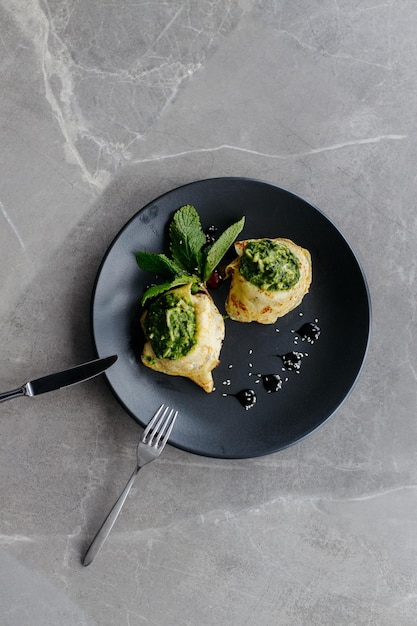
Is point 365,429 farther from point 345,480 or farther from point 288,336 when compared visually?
point 288,336

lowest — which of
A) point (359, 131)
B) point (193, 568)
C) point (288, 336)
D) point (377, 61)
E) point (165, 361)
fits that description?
point (193, 568)

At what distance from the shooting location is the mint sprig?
2.16 m

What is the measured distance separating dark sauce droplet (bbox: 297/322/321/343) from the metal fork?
1.61 ft

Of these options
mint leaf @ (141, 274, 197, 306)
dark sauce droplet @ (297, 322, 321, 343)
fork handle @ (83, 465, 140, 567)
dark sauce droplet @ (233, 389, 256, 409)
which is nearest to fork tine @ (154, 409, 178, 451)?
fork handle @ (83, 465, 140, 567)

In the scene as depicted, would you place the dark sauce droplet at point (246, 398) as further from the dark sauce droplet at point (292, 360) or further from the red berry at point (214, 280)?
the red berry at point (214, 280)

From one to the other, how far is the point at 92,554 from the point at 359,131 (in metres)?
1.68

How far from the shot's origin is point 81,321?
89.4 inches

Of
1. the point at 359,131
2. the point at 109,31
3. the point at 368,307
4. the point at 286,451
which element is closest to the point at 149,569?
the point at 286,451

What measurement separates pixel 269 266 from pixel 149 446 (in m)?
0.68

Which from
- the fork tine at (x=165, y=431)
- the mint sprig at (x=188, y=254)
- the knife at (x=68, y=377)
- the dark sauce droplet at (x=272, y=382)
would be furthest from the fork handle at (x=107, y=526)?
the mint sprig at (x=188, y=254)

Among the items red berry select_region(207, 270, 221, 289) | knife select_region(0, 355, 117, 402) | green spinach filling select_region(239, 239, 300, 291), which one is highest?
green spinach filling select_region(239, 239, 300, 291)

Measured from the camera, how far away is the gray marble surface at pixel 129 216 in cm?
226

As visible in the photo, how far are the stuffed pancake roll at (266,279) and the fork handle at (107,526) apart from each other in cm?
62

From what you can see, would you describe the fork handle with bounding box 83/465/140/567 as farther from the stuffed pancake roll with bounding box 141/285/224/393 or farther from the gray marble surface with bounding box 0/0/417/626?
the stuffed pancake roll with bounding box 141/285/224/393
